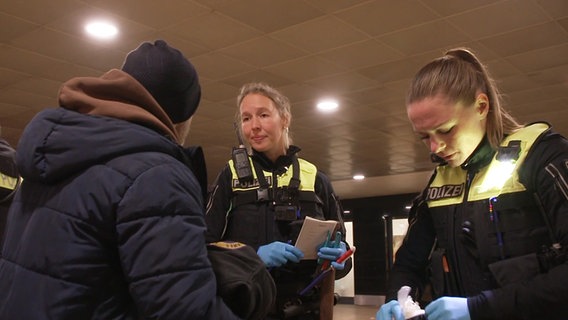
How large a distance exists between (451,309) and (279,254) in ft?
2.56

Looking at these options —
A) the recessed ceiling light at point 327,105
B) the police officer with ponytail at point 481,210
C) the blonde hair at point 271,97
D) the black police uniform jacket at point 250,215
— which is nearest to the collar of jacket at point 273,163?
the black police uniform jacket at point 250,215

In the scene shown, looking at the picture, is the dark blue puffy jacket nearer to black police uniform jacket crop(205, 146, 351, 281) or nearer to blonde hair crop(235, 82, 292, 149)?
black police uniform jacket crop(205, 146, 351, 281)

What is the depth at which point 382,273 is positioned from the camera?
49.2ft

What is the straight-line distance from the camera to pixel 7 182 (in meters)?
2.21

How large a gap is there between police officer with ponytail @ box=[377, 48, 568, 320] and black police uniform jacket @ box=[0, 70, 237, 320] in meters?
0.74

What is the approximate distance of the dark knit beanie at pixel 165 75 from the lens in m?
1.24

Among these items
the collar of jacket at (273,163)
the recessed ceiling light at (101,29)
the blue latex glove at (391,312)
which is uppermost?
the recessed ceiling light at (101,29)

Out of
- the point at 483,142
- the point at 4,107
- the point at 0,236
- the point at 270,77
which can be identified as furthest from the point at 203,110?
the point at 483,142

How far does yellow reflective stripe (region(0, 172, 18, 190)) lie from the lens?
2.19 m

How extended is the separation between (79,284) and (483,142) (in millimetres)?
1184

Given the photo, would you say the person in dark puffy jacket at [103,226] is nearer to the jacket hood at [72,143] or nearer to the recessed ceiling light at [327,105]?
the jacket hood at [72,143]

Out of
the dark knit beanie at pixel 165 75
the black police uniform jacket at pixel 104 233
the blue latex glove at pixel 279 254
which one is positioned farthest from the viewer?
the blue latex glove at pixel 279 254

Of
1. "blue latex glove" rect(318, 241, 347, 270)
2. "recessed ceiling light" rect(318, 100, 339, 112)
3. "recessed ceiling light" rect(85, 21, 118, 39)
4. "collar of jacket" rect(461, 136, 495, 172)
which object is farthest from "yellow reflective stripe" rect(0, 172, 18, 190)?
"recessed ceiling light" rect(318, 100, 339, 112)

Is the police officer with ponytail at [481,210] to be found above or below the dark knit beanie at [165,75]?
below
